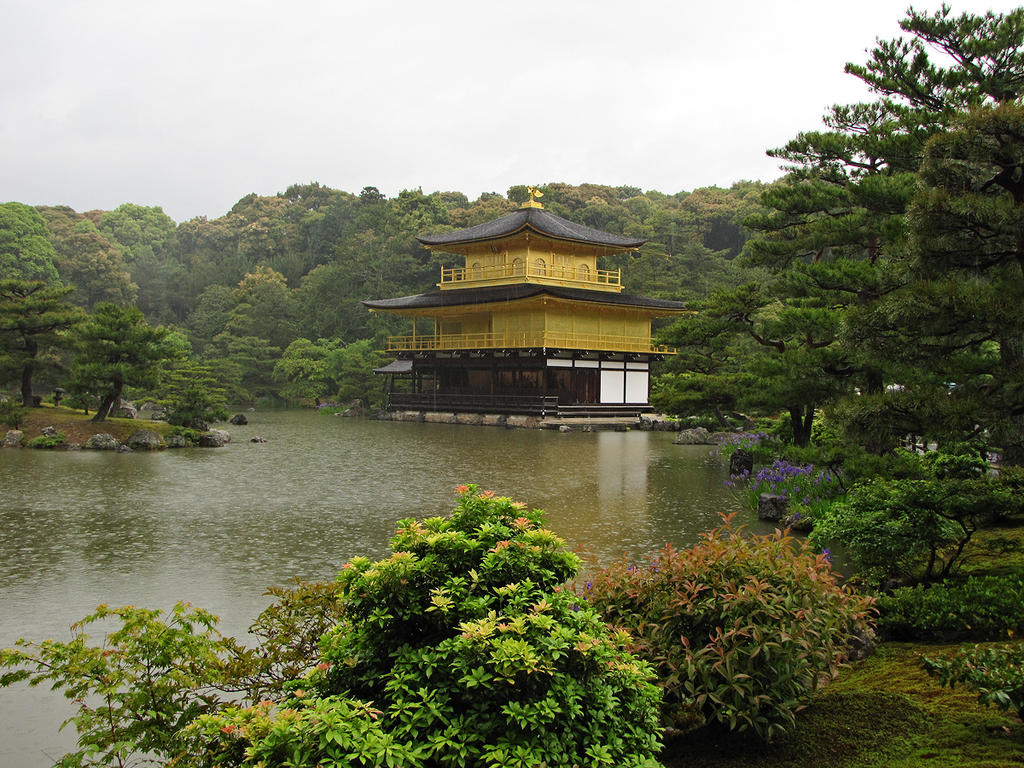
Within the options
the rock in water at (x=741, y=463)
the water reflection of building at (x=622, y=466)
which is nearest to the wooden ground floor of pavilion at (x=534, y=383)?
the water reflection of building at (x=622, y=466)

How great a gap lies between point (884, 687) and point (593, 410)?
24.5 metres

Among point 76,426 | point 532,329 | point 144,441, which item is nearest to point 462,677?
point 144,441

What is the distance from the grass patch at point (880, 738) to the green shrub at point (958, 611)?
2.80 feet

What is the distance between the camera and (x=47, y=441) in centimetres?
1778

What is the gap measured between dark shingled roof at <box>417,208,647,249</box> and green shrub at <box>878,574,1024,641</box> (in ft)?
84.0

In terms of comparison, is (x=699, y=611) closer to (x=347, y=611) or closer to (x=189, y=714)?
(x=347, y=611)

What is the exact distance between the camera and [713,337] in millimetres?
15508

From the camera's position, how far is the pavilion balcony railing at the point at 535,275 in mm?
30837

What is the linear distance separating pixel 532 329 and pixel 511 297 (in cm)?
153

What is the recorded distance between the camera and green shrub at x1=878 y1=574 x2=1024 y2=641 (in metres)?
4.30

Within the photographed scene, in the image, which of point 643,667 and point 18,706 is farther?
point 18,706

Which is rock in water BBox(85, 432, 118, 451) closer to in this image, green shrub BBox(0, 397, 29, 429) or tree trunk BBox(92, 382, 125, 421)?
tree trunk BBox(92, 382, 125, 421)

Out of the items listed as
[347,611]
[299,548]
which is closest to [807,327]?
[299,548]

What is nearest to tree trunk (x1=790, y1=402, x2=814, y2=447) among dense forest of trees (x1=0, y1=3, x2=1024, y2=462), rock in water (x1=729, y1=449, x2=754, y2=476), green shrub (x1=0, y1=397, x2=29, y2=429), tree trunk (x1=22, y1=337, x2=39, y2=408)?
dense forest of trees (x1=0, y1=3, x2=1024, y2=462)
